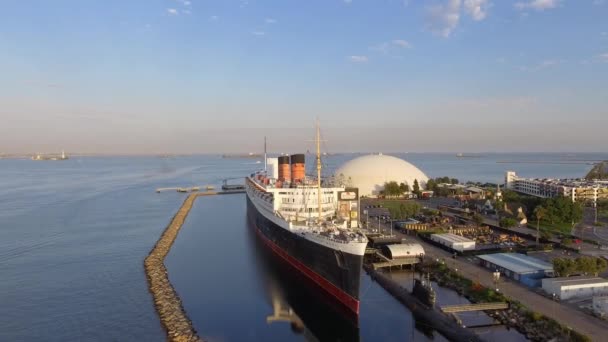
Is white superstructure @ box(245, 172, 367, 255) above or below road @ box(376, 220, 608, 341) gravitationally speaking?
above

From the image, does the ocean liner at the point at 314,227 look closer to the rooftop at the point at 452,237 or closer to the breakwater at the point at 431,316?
the breakwater at the point at 431,316

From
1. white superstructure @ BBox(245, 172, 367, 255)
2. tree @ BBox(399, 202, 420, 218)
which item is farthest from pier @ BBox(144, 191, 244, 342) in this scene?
tree @ BBox(399, 202, 420, 218)

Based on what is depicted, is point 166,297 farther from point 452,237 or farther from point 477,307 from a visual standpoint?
point 452,237

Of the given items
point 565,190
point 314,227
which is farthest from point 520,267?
point 565,190

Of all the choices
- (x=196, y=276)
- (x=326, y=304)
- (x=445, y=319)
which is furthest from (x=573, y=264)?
(x=196, y=276)

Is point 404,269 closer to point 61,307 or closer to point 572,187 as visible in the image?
point 61,307

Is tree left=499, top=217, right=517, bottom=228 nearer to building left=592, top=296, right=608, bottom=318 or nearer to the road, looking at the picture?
the road
